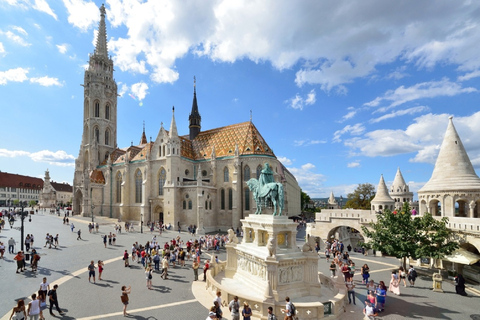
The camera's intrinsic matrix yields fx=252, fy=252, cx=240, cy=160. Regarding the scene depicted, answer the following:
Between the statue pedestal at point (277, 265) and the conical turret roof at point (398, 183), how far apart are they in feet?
137

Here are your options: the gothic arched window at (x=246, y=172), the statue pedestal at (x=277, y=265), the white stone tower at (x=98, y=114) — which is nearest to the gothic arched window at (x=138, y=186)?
the white stone tower at (x=98, y=114)

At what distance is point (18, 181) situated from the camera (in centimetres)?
8131

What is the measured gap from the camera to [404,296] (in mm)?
12820

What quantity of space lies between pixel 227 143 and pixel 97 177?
85.1 feet

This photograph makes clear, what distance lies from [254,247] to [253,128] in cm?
2846

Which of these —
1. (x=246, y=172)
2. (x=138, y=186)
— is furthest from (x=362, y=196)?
(x=138, y=186)

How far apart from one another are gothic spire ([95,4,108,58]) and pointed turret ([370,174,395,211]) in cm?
5879

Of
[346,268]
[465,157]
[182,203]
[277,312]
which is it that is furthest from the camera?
[182,203]

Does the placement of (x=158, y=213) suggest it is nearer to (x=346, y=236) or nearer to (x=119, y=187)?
(x=119, y=187)

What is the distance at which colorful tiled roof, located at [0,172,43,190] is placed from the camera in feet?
255

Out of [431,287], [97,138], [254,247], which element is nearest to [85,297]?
[254,247]

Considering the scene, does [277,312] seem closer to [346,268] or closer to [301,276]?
[301,276]

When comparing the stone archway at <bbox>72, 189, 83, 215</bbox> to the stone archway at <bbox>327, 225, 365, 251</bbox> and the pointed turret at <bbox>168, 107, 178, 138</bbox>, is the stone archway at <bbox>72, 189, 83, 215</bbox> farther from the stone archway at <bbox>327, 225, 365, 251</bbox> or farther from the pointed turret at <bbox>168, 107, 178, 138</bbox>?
the stone archway at <bbox>327, 225, 365, 251</bbox>

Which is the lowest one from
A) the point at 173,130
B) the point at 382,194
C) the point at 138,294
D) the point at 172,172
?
the point at 138,294
